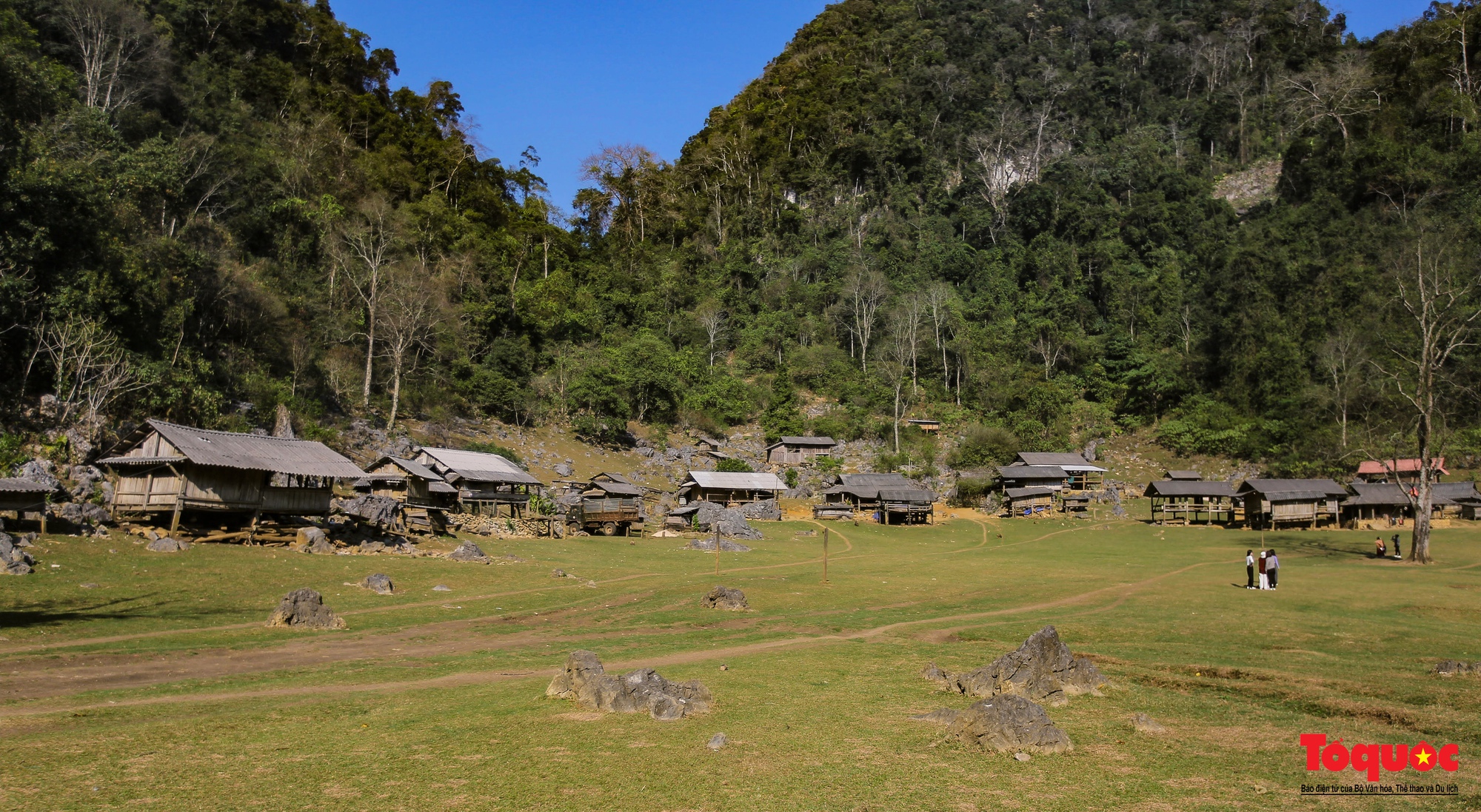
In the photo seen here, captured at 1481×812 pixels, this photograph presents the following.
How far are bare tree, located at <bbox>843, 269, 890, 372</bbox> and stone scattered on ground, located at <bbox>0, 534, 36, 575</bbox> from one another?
76678 millimetres

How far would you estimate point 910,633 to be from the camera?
64.0 ft

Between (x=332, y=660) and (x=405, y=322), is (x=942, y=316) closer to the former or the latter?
(x=405, y=322)

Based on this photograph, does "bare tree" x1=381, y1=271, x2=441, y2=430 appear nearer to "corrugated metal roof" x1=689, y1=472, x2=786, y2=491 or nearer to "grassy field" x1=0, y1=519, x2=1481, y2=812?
"corrugated metal roof" x1=689, y1=472, x2=786, y2=491

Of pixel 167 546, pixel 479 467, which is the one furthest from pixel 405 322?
pixel 167 546

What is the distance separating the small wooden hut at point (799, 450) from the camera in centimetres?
7212

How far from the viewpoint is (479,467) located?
50344mm

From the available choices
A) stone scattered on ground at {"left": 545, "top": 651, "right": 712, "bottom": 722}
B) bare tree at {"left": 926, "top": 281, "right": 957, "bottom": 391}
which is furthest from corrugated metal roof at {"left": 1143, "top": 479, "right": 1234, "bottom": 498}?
stone scattered on ground at {"left": 545, "top": 651, "right": 712, "bottom": 722}

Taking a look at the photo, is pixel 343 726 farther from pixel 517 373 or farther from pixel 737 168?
pixel 737 168

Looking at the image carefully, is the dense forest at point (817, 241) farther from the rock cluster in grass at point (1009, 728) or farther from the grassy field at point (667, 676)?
the rock cluster in grass at point (1009, 728)

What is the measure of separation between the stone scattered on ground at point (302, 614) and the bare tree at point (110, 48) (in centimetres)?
4226

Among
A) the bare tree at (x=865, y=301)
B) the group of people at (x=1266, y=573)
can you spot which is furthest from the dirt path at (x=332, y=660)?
the bare tree at (x=865, y=301)

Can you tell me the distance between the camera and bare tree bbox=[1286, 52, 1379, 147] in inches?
3588

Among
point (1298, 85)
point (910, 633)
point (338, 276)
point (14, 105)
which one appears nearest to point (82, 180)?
point (14, 105)

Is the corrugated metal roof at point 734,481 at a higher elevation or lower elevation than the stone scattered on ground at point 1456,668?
higher
